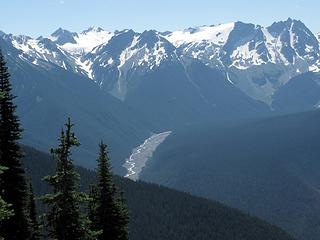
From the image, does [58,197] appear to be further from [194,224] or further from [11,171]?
[194,224]

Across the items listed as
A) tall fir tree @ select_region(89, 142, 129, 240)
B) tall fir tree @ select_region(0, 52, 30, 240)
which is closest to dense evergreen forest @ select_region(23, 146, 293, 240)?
tall fir tree @ select_region(89, 142, 129, 240)

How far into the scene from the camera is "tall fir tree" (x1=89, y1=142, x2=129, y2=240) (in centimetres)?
4338

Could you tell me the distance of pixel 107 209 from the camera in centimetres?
4453

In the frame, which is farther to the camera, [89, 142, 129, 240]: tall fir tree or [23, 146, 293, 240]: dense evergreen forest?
[23, 146, 293, 240]: dense evergreen forest

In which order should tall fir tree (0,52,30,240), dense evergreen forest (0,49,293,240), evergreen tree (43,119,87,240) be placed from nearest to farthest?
evergreen tree (43,119,87,240), dense evergreen forest (0,49,293,240), tall fir tree (0,52,30,240)

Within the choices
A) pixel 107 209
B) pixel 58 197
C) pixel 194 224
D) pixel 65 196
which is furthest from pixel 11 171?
pixel 194 224

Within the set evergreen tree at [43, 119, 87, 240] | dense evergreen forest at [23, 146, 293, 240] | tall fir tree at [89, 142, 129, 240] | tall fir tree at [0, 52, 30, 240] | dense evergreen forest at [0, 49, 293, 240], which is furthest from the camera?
dense evergreen forest at [23, 146, 293, 240]

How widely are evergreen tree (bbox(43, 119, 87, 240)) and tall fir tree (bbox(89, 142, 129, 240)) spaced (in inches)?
267

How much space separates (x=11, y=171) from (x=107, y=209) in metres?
7.89

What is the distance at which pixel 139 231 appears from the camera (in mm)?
178750

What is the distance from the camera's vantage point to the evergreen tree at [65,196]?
35594mm

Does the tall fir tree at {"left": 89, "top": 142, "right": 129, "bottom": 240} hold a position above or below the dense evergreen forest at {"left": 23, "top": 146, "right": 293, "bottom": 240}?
below

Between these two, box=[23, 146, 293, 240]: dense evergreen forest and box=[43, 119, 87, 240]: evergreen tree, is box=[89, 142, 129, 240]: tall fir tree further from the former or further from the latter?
box=[23, 146, 293, 240]: dense evergreen forest

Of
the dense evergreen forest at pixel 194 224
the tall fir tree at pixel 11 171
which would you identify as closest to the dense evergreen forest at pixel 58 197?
the tall fir tree at pixel 11 171
